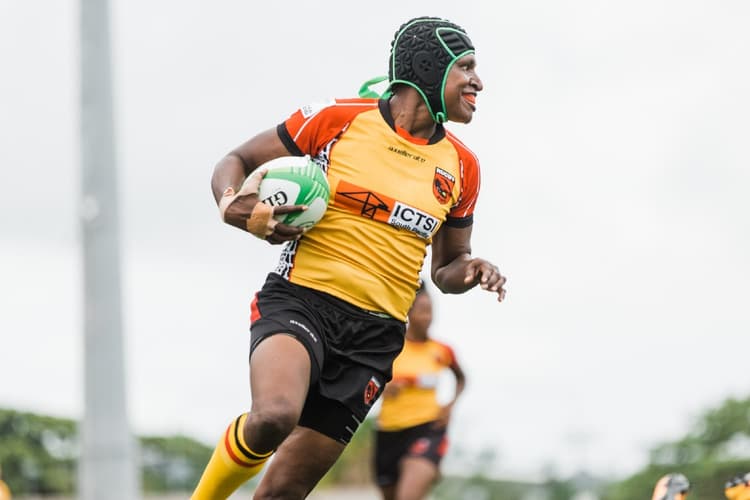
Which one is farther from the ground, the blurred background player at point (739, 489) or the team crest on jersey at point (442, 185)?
the team crest on jersey at point (442, 185)

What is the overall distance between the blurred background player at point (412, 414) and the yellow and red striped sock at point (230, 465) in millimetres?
6489

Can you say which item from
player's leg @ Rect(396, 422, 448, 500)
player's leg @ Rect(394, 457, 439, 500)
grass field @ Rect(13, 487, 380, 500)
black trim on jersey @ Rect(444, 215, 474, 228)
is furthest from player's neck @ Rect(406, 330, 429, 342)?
grass field @ Rect(13, 487, 380, 500)

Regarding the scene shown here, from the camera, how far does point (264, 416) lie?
682 centimetres

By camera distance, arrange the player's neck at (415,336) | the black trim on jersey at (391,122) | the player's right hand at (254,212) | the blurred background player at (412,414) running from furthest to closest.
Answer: the player's neck at (415,336), the blurred background player at (412,414), the black trim on jersey at (391,122), the player's right hand at (254,212)

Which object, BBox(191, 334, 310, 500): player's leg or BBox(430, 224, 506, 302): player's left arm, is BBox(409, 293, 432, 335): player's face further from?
BBox(191, 334, 310, 500): player's leg

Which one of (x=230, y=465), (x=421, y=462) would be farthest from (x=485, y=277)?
(x=421, y=462)

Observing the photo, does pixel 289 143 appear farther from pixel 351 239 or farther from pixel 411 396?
pixel 411 396

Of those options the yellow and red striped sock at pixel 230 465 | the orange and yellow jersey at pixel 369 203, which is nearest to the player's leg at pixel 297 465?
the yellow and red striped sock at pixel 230 465

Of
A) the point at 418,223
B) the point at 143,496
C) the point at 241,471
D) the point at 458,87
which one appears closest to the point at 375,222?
the point at 418,223

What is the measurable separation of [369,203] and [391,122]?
0.49m

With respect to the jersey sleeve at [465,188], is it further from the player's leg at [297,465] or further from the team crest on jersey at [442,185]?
the player's leg at [297,465]

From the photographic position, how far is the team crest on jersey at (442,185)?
25.1 ft

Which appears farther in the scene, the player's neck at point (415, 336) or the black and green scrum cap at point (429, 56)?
the player's neck at point (415, 336)

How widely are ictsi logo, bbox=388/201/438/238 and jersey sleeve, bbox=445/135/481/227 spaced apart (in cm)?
30
